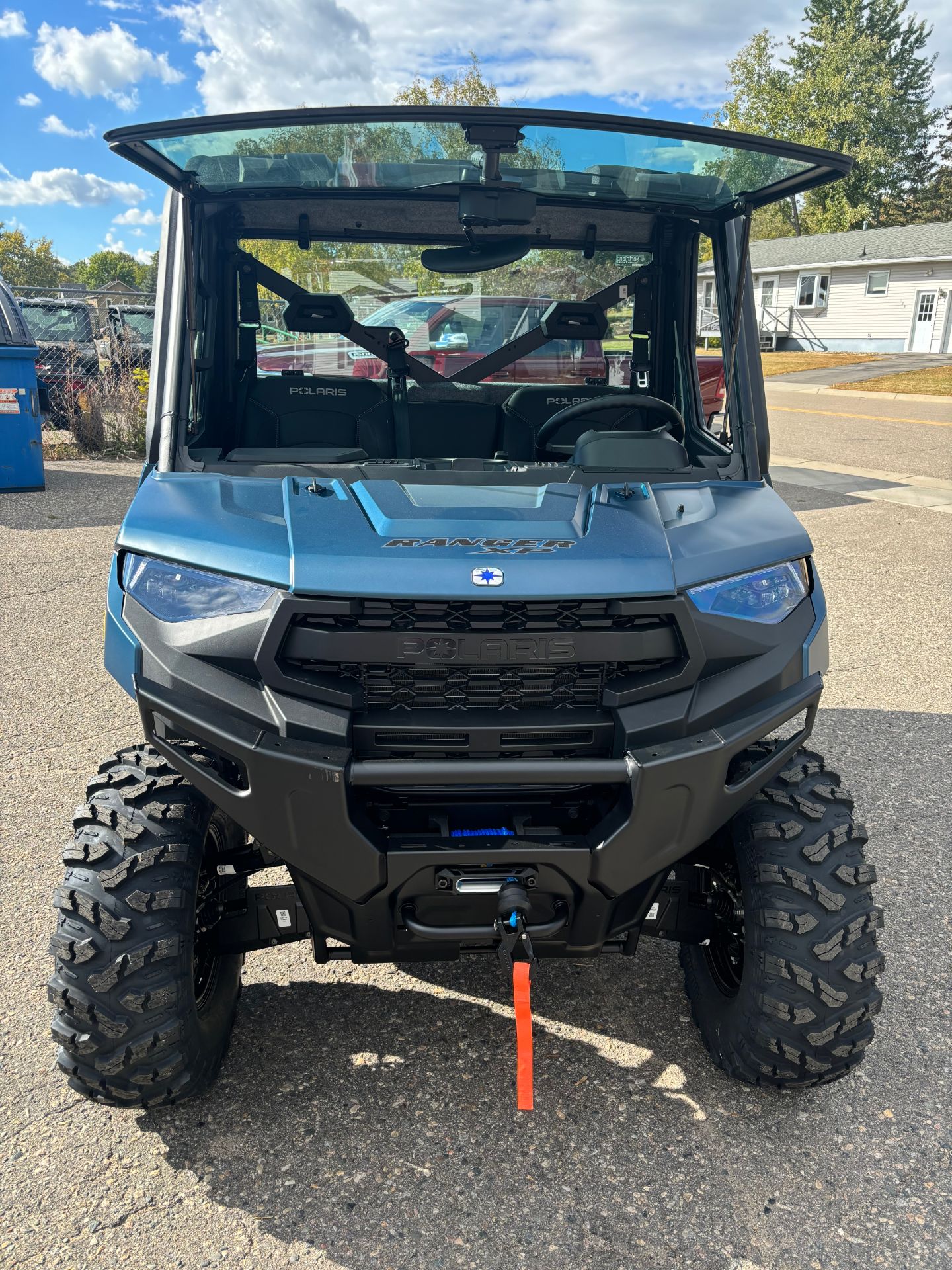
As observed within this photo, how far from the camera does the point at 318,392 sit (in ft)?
11.8

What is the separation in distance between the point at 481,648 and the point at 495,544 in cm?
24

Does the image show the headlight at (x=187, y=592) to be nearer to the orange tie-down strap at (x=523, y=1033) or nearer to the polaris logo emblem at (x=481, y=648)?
the polaris logo emblem at (x=481, y=648)

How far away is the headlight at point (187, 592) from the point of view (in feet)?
6.91

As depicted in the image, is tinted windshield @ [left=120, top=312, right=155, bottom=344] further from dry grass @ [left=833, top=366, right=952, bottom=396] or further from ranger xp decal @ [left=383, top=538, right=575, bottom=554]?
dry grass @ [left=833, top=366, right=952, bottom=396]

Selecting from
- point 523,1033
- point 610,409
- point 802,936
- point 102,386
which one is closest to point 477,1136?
point 523,1033

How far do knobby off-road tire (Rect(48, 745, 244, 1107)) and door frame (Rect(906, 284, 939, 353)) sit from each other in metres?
42.9

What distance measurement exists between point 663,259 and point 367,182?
1.20 metres

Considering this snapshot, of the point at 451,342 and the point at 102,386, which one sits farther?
the point at 102,386

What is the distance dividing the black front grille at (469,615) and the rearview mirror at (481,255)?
1686 millimetres

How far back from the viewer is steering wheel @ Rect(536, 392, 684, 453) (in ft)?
11.0

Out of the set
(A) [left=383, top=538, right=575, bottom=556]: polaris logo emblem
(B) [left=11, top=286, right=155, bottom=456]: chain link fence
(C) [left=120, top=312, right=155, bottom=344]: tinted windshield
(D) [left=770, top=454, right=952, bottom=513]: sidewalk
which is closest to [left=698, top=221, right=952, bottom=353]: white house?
(D) [left=770, top=454, right=952, bottom=513]: sidewalk

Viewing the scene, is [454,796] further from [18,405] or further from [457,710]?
[18,405]

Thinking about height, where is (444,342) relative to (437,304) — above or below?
below

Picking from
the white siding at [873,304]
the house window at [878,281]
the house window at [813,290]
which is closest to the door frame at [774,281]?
the white siding at [873,304]
